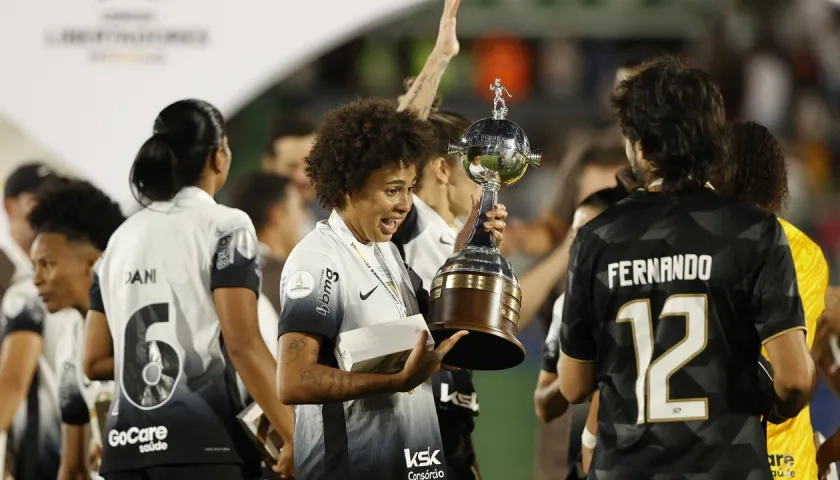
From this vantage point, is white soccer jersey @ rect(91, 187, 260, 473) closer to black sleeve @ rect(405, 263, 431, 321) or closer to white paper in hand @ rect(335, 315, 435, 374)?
black sleeve @ rect(405, 263, 431, 321)

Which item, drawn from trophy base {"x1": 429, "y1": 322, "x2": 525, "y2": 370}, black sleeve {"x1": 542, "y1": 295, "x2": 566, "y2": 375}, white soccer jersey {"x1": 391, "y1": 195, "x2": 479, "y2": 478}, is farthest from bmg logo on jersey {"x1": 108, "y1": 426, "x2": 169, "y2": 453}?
black sleeve {"x1": 542, "y1": 295, "x2": 566, "y2": 375}

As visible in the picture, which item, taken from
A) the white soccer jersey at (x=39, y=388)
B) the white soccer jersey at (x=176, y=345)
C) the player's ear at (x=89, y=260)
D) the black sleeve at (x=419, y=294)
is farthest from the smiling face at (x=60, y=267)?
the black sleeve at (x=419, y=294)

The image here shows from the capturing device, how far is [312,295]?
2.86m

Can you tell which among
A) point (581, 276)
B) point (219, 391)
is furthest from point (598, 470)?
point (219, 391)

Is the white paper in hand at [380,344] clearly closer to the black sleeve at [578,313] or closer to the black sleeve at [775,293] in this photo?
the black sleeve at [578,313]

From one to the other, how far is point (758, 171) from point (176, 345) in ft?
5.63

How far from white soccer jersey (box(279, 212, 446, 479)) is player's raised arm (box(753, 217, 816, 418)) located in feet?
2.83

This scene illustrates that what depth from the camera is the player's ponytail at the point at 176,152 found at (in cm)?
374

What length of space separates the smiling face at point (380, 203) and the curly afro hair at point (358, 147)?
16 millimetres

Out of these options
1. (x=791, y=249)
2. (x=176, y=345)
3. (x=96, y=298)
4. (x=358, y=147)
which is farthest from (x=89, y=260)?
(x=791, y=249)

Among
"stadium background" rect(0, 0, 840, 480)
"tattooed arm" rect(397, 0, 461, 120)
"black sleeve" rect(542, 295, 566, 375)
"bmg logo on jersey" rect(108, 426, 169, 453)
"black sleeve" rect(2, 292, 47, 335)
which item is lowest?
"bmg logo on jersey" rect(108, 426, 169, 453)

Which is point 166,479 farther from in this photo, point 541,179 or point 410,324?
point 541,179

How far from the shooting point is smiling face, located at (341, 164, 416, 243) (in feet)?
9.83

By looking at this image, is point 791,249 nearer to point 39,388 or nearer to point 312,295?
point 312,295
